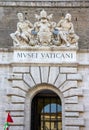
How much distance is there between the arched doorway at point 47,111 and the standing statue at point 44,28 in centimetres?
247

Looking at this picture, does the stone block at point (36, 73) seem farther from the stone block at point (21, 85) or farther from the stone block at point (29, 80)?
the stone block at point (21, 85)

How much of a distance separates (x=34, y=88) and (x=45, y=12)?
314 cm

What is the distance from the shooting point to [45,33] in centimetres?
1683

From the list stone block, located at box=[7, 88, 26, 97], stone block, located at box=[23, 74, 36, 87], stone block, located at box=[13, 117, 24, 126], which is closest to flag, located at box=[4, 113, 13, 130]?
stone block, located at box=[13, 117, 24, 126]

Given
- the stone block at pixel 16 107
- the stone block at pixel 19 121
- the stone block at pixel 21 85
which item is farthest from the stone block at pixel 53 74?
the stone block at pixel 19 121

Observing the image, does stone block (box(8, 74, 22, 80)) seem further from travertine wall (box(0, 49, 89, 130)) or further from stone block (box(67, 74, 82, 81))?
stone block (box(67, 74, 82, 81))

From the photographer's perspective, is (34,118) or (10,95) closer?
(10,95)

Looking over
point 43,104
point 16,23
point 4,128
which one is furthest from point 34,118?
point 16,23

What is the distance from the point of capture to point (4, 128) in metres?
15.7

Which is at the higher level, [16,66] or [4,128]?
[16,66]

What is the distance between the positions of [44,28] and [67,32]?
3.10ft

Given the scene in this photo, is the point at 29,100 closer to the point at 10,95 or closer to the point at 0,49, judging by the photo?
the point at 10,95

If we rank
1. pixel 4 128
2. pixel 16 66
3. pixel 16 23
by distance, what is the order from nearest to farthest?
pixel 4 128 < pixel 16 66 < pixel 16 23

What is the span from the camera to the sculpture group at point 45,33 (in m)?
16.8
